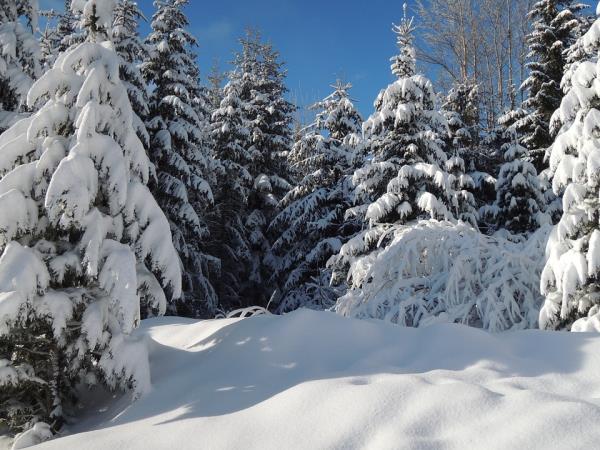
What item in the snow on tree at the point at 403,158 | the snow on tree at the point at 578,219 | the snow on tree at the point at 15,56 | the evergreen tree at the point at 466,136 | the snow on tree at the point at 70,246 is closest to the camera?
the snow on tree at the point at 70,246

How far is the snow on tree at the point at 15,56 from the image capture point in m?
Answer: 8.63

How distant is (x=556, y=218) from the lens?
16.1 metres

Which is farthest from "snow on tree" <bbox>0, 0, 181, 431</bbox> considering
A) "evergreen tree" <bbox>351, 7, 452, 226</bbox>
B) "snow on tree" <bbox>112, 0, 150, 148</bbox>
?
"snow on tree" <bbox>112, 0, 150, 148</bbox>

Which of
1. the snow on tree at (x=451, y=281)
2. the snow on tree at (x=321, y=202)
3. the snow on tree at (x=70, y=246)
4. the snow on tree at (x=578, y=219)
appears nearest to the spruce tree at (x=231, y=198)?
the snow on tree at (x=321, y=202)

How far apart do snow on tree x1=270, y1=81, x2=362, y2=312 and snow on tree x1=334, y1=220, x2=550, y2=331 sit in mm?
8362

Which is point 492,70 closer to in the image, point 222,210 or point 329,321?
point 222,210

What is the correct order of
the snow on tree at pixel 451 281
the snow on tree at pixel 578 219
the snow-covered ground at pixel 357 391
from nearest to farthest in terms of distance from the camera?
1. the snow-covered ground at pixel 357 391
2. the snow on tree at pixel 578 219
3. the snow on tree at pixel 451 281

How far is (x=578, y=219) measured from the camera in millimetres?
→ 5004

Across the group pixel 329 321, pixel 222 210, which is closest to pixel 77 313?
pixel 329 321

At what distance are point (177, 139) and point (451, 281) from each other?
1099cm

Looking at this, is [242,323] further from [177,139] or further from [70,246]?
[177,139]

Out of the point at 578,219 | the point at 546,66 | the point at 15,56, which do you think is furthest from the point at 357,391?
the point at 546,66

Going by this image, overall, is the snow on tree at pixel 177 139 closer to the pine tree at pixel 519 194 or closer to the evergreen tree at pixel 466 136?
the evergreen tree at pixel 466 136

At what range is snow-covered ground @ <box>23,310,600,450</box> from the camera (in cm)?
242
